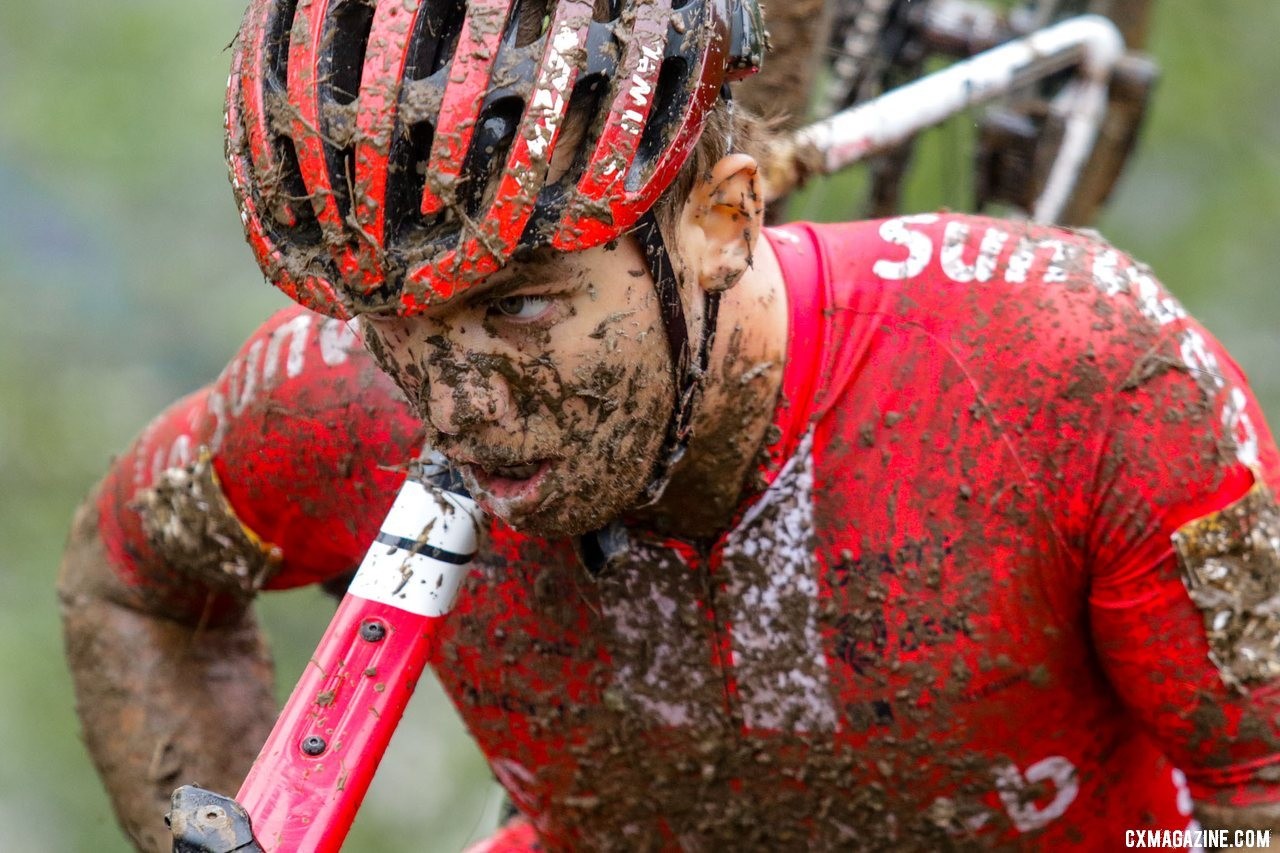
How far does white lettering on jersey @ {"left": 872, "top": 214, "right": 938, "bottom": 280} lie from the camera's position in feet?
7.57

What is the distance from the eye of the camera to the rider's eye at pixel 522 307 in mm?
1987

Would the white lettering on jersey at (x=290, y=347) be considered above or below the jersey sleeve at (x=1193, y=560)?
above

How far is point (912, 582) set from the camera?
2.27 meters

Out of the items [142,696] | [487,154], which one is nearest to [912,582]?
[487,154]

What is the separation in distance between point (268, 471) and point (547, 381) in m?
0.76

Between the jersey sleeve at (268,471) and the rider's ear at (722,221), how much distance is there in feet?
1.73

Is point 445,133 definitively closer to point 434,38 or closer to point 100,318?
point 434,38

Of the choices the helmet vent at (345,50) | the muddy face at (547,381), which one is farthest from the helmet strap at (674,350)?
the helmet vent at (345,50)

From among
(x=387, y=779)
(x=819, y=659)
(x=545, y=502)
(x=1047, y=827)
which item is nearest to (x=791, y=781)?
(x=819, y=659)

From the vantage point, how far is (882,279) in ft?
7.59

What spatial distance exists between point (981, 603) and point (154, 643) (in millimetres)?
1430

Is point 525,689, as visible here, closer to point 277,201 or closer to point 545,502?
point 545,502

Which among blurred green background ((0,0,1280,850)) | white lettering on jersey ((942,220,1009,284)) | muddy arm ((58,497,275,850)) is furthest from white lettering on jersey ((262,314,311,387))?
blurred green background ((0,0,1280,850))

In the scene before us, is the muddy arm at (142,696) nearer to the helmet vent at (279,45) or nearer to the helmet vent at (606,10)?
the helmet vent at (279,45)
